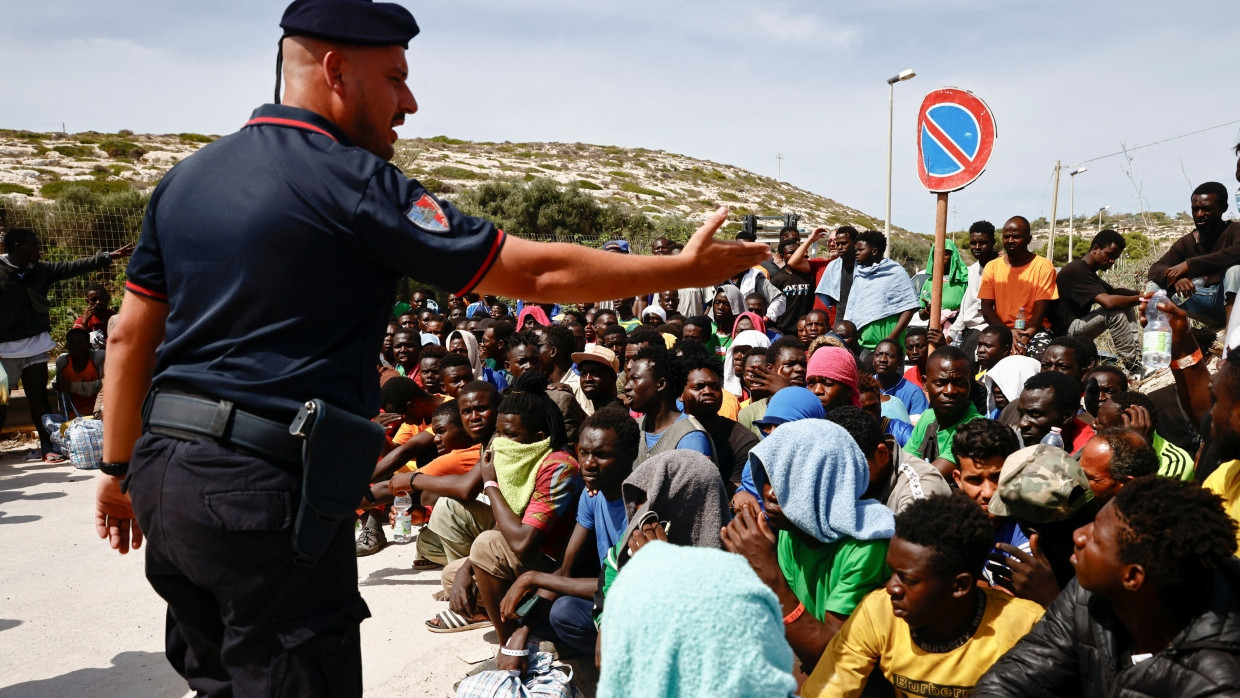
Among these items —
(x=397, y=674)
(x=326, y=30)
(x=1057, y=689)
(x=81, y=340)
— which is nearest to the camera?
(x=326, y=30)

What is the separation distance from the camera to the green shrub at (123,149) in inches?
1679

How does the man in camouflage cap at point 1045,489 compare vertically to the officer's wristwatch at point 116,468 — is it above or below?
below

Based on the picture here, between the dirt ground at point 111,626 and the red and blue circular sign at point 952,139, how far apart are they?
4.31 m

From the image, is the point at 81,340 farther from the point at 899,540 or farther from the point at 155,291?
the point at 899,540

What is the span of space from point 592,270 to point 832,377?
322 cm

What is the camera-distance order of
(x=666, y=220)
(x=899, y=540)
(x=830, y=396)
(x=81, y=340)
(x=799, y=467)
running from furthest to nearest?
(x=666, y=220) → (x=81, y=340) → (x=830, y=396) → (x=799, y=467) → (x=899, y=540)

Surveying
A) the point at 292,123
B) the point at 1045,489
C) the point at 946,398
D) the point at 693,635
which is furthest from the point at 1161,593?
the point at 946,398

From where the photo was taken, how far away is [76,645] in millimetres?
4582

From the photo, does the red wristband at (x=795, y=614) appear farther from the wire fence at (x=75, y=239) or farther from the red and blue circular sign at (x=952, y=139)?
the wire fence at (x=75, y=239)

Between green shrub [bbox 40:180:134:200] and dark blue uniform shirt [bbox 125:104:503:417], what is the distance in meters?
31.5

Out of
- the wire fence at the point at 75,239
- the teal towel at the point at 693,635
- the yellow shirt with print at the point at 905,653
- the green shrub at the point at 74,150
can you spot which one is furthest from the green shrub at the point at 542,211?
the teal towel at the point at 693,635

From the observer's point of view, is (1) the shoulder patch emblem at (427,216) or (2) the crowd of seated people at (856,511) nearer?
(1) the shoulder patch emblem at (427,216)

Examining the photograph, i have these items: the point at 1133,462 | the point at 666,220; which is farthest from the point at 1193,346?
the point at 666,220

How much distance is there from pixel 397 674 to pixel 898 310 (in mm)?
5509
